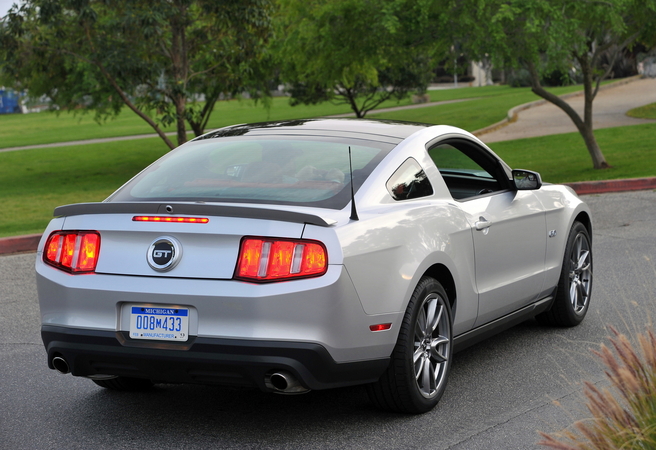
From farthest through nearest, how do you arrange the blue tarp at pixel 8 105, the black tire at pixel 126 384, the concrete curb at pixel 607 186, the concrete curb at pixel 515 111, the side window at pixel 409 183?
the blue tarp at pixel 8 105, the concrete curb at pixel 515 111, the concrete curb at pixel 607 186, the black tire at pixel 126 384, the side window at pixel 409 183

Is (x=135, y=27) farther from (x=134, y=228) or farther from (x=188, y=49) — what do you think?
(x=134, y=228)

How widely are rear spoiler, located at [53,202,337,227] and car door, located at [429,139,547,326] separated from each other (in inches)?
60.9

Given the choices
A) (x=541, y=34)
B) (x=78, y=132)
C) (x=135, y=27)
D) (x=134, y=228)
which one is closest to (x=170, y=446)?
(x=134, y=228)

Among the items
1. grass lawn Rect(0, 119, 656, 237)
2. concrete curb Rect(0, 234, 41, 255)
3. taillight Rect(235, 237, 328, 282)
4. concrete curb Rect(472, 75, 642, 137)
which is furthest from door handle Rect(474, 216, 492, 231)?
concrete curb Rect(472, 75, 642, 137)

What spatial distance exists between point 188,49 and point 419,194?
17.0 metres

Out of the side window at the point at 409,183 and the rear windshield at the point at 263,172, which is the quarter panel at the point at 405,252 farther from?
the rear windshield at the point at 263,172

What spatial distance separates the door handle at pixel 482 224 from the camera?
5.56m

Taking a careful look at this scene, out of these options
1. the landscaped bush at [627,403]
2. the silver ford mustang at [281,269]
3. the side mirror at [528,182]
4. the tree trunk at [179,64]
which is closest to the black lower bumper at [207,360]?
the silver ford mustang at [281,269]

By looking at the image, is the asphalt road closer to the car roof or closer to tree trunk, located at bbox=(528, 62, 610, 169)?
the car roof

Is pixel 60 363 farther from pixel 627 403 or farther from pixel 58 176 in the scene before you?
pixel 58 176

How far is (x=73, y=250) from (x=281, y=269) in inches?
45.9

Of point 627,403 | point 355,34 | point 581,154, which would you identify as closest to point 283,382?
point 627,403

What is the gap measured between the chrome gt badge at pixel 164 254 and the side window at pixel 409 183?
4.17 feet

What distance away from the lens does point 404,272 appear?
4719mm
